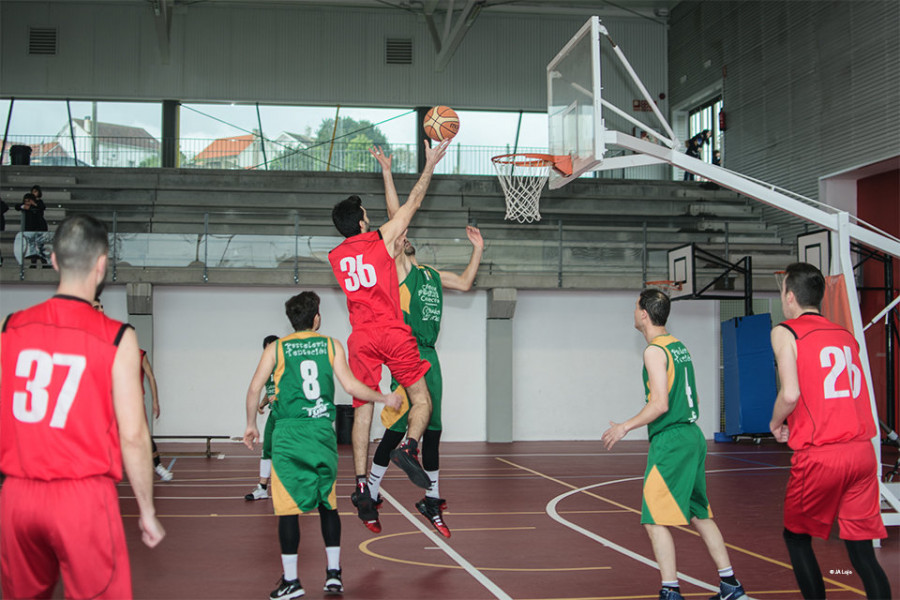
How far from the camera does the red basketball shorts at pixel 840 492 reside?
3.94m

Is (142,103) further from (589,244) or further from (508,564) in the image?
(508,564)

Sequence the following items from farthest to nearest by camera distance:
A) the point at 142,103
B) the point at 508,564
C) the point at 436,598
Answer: the point at 142,103
the point at 508,564
the point at 436,598

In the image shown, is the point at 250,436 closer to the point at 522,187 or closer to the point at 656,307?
the point at 656,307

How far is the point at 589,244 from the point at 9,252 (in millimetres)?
10079

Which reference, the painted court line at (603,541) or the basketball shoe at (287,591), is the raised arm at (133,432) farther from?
the painted court line at (603,541)

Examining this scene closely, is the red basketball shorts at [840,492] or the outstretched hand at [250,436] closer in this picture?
the red basketball shorts at [840,492]

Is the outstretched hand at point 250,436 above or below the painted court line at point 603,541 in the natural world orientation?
above

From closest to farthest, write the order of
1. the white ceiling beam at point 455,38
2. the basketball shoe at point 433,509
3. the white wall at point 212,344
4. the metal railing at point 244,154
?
the basketball shoe at point 433,509 < the white wall at point 212,344 < the white ceiling beam at point 455,38 < the metal railing at point 244,154

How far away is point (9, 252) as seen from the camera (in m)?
14.1

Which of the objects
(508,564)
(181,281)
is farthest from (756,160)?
(508,564)

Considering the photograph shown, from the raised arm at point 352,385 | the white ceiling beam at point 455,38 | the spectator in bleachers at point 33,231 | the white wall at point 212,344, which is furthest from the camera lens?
the white ceiling beam at point 455,38

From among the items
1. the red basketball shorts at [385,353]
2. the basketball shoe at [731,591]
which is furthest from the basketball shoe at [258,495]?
the basketball shoe at [731,591]

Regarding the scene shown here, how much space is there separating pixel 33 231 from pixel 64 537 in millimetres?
12769

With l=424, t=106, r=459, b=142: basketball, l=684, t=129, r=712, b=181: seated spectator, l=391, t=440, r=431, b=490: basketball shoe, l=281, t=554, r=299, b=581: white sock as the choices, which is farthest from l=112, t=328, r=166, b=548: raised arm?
l=684, t=129, r=712, b=181: seated spectator
